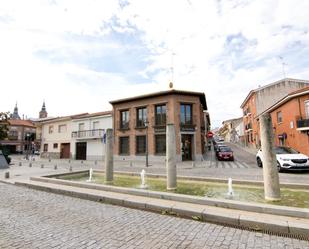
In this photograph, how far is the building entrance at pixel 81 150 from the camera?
3203cm

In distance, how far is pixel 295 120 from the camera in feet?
66.8

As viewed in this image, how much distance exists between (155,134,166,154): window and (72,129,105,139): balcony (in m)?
8.58

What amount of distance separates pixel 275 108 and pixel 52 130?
109 feet

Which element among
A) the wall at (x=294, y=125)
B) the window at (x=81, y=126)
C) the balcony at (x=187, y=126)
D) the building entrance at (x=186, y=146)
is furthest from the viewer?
the window at (x=81, y=126)

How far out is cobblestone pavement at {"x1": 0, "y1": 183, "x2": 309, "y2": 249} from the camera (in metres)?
4.09

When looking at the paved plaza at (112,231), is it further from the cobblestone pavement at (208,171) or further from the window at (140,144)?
the window at (140,144)

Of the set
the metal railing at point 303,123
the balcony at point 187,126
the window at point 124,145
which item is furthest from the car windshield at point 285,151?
the window at point 124,145

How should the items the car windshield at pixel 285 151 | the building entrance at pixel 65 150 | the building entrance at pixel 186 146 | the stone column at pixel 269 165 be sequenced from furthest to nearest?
the building entrance at pixel 65 150, the building entrance at pixel 186 146, the car windshield at pixel 285 151, the stone column at pixel 269 165

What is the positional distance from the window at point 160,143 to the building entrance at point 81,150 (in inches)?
494

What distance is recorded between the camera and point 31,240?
4.29m

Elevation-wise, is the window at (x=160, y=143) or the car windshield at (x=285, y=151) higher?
the window at (x=160, y=143)

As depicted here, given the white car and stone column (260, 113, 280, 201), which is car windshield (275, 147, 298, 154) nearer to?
the white car

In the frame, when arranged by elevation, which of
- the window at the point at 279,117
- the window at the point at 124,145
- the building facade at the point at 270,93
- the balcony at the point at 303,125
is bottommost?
the window at the point at 124,145

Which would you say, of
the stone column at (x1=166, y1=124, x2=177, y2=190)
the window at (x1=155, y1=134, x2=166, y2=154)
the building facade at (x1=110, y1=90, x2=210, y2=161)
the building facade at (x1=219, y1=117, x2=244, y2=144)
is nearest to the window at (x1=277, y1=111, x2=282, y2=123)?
the building facade at (x1=110, y1=90, x2=210, y2=161)
